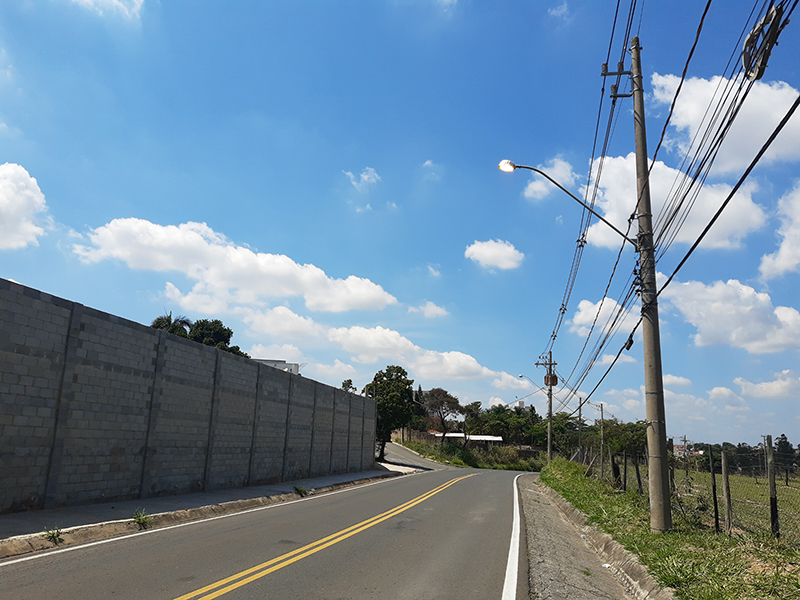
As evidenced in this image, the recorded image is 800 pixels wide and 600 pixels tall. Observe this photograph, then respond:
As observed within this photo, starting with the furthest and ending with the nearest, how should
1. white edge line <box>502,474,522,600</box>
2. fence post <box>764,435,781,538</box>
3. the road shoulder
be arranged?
fence post <box>764,435,781,538</box> < the road shoulder < white edge line <box>502,474,522,600</box>

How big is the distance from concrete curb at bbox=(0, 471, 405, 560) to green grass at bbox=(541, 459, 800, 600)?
966cm

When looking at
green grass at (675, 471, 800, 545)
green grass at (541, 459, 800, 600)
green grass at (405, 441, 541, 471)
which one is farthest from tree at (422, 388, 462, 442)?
green grass at (541, 459, 800, 600)

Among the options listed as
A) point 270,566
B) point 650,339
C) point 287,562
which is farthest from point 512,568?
point 650,339

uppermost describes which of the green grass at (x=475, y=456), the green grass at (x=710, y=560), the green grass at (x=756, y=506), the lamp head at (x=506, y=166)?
the lamp head at (x=506, y=166)

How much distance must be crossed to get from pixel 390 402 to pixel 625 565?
40883 millimetres

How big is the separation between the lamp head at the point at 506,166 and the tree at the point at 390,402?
3911cm

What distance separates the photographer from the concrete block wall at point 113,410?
11438 mm

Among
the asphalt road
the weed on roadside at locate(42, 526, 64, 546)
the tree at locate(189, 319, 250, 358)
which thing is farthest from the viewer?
the tree at locate(189, 319, 250, 358)

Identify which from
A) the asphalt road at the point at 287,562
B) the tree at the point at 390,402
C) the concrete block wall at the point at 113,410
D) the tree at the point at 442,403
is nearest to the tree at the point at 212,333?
the tree at the point at 390,402

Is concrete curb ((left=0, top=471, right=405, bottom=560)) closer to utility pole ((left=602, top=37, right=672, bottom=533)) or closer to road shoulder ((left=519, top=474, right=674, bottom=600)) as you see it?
road shoulder ((left=519, top=474, right=674, bottom=600))

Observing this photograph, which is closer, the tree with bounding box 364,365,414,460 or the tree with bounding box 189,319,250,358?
the tree with bounding box 364,365,414,460

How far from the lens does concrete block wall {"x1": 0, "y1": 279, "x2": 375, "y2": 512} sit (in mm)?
11438

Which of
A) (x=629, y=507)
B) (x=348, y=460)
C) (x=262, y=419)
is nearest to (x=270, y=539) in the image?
(x=629, y=507)

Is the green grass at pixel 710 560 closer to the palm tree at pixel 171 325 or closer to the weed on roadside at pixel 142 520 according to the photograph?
the weed on roadside at pixel 142 520
